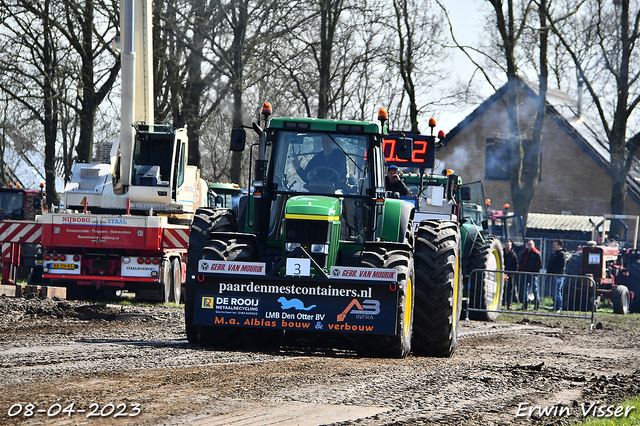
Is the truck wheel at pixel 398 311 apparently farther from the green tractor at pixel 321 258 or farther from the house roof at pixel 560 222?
the house roof at pixel 560 222

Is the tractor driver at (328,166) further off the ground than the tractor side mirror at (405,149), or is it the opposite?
the tractor side mirror at (405,149)

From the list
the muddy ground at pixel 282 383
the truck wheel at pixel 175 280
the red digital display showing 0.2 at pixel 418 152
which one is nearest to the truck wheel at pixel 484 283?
the red digital display showing 0.2 at pixel 418 152

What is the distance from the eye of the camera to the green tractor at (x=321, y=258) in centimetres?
870

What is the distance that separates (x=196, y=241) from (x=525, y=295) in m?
10.6

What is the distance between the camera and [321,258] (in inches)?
354

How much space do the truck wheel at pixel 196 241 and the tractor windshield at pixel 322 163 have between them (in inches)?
38.6

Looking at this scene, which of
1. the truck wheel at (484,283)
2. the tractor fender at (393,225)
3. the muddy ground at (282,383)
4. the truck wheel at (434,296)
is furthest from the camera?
the truck wheel at (484,283)

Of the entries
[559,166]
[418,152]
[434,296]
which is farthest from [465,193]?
[559,166]

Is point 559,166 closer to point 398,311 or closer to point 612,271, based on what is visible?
point 612,271

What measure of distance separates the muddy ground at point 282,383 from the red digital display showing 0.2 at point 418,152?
16.2 feet

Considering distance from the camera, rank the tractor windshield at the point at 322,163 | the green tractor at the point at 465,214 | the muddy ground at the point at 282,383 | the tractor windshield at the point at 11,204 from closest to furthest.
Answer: the muddy ground at the point at 282,383 < the tractor windshield at the point at 322,163 < the green tractor at the point at 465,214 < the tractor windshield at the point at 11,204

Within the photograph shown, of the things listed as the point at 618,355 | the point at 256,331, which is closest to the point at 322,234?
the point at 256,331

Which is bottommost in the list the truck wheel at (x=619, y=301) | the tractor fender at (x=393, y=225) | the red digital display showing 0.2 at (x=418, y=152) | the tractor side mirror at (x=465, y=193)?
the truck wheel at (x=619, y=301)

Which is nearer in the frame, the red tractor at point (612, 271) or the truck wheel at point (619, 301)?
the truck wheel at point (619, 301)
